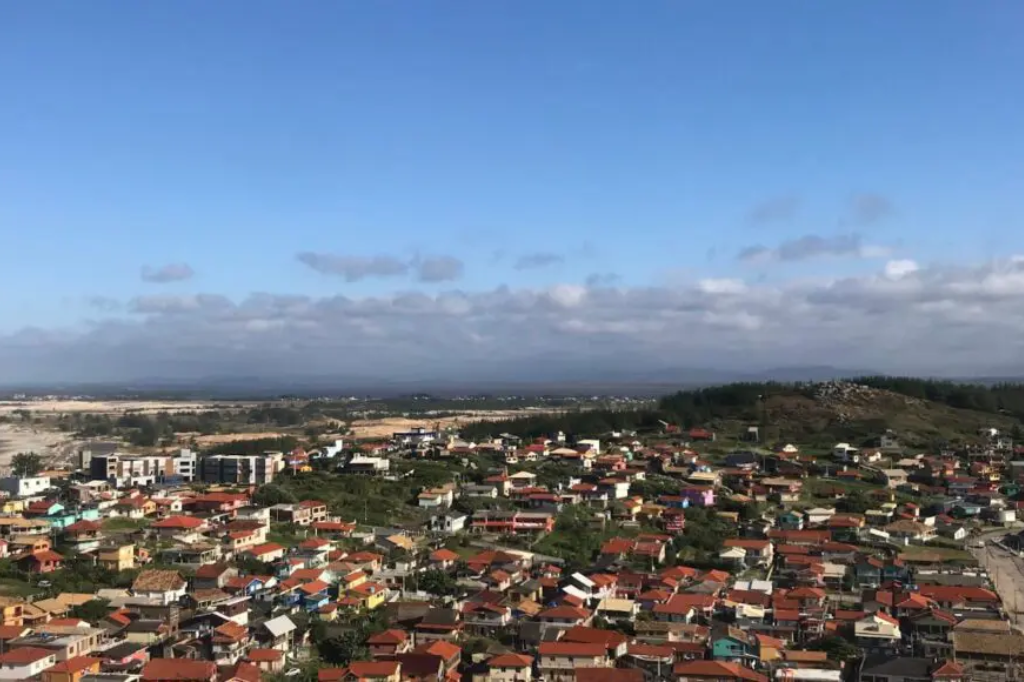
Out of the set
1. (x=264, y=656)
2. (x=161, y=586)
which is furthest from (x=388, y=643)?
(x=161, y=586)

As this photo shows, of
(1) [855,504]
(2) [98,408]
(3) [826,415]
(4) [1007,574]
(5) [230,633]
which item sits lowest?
(4) [1007,574]

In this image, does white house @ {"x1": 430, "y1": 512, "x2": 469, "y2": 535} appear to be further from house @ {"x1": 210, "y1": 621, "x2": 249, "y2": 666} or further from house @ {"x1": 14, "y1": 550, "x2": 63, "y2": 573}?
house @ {"x1": 210, "y1": 621, "x2": 249, "y2": 666}

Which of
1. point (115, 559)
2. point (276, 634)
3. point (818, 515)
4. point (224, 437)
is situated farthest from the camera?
point (224, 437)

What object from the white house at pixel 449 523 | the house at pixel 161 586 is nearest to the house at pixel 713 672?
the house at pixel 161 586

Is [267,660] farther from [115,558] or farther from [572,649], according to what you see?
[115,558]

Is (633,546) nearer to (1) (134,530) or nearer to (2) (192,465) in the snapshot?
(1) (134,530)

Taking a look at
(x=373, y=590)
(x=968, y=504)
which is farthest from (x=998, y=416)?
(x=373, y=590)

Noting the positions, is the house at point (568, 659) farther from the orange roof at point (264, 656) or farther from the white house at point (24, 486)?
the white house at point (24, 486)

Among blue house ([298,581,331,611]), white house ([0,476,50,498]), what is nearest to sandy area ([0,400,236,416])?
white house ([0,476,50,498])
